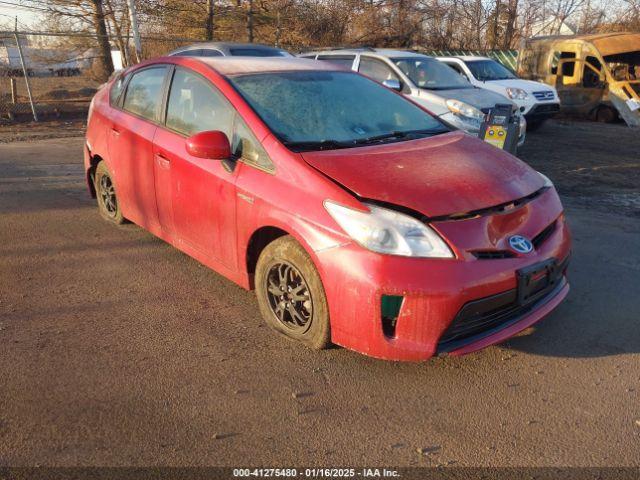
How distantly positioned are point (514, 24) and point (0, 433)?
30.9 m

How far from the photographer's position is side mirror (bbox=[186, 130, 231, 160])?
3.36 m

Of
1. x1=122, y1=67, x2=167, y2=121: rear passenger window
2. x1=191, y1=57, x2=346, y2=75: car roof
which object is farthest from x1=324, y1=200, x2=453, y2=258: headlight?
x1=122, y1=67, x2=167, y2=121: rear passenger window

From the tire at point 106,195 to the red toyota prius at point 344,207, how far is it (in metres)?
0.86

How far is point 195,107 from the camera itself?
12.9ft

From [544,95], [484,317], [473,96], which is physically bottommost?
[484,317]

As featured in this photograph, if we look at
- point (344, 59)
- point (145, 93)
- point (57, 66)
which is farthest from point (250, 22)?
point (145, 93)

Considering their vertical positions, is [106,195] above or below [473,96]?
below

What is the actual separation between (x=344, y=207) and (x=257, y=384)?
1.08 metres

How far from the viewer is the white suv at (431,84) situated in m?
8.62

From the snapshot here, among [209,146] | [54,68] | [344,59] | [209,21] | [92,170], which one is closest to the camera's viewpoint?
[209,146]

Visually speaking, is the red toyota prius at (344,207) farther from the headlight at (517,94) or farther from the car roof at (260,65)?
the headlight at (517,94)

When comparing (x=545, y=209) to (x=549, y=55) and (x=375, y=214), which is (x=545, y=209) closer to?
(x=375, y=214)

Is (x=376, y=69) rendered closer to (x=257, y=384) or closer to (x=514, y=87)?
(x=514, y=87)

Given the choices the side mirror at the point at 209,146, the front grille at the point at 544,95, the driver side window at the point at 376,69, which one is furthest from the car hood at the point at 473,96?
the side mirror at the point at 209,146
